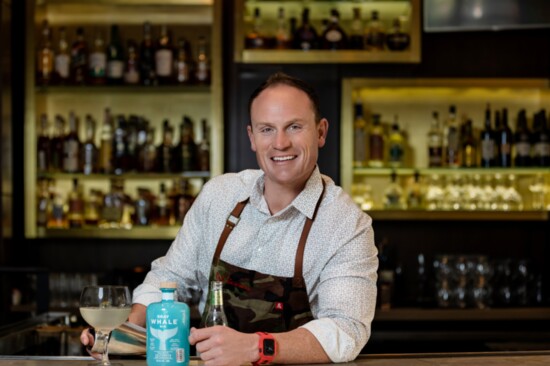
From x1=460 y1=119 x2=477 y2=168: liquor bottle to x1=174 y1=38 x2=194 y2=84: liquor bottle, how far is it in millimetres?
1352

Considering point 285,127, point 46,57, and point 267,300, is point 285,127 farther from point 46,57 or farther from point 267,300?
point 46,57

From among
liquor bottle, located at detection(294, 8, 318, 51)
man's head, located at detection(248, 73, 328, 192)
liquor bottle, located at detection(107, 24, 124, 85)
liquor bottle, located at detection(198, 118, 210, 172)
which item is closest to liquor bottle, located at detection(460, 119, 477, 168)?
liquor bottle, located at detection(294, 8, 318, 51)

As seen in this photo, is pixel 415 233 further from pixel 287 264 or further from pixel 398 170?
pixel 287 264

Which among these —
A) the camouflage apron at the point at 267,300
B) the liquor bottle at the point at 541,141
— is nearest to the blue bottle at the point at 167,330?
the camouflage apron at the point at 267,300

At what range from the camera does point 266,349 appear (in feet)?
6.13

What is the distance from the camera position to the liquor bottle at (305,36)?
4.48 metres

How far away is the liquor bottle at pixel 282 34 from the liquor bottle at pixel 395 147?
2.15 feet

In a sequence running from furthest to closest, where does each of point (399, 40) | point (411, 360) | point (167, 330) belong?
1. point (399, 40)
2. point (411, 360)
3. point (167, 330)

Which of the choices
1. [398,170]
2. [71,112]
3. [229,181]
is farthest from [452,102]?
[229,181]

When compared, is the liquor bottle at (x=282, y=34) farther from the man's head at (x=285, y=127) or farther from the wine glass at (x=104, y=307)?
the wine glass at (x=104, y=307)

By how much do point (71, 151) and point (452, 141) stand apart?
6.03ft

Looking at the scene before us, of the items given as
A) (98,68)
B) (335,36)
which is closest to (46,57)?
(98,68)

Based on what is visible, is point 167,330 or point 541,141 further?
point 541,141

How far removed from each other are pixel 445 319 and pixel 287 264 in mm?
2060
